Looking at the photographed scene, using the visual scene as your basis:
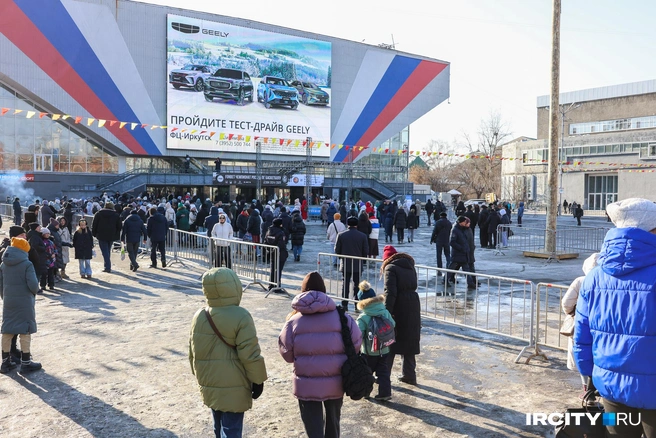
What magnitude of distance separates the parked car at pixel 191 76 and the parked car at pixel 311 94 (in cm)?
859

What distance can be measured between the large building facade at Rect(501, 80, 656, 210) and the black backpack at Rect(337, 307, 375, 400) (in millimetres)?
50338

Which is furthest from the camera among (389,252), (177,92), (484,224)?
(177,92)

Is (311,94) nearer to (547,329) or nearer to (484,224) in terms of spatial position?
(484,224)

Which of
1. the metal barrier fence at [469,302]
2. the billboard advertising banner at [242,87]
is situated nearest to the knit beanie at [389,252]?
the metal barrier fence at [469,302]

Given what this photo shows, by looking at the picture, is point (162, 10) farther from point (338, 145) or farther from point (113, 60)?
point (338, 145)

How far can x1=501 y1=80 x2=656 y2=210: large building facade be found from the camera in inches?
2159

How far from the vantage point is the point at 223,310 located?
3.96 m

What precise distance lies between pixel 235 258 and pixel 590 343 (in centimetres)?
1047

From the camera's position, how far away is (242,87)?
158 ft

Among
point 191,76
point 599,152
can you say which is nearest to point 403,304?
point 191,76

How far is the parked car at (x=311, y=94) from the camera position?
5144 cm

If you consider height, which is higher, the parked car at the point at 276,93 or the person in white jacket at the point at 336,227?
the parked car at the point at 276,93

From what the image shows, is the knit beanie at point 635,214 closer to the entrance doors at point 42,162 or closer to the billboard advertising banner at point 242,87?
the billboard advertising banner at point 242,87

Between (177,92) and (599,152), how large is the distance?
43743 mm
